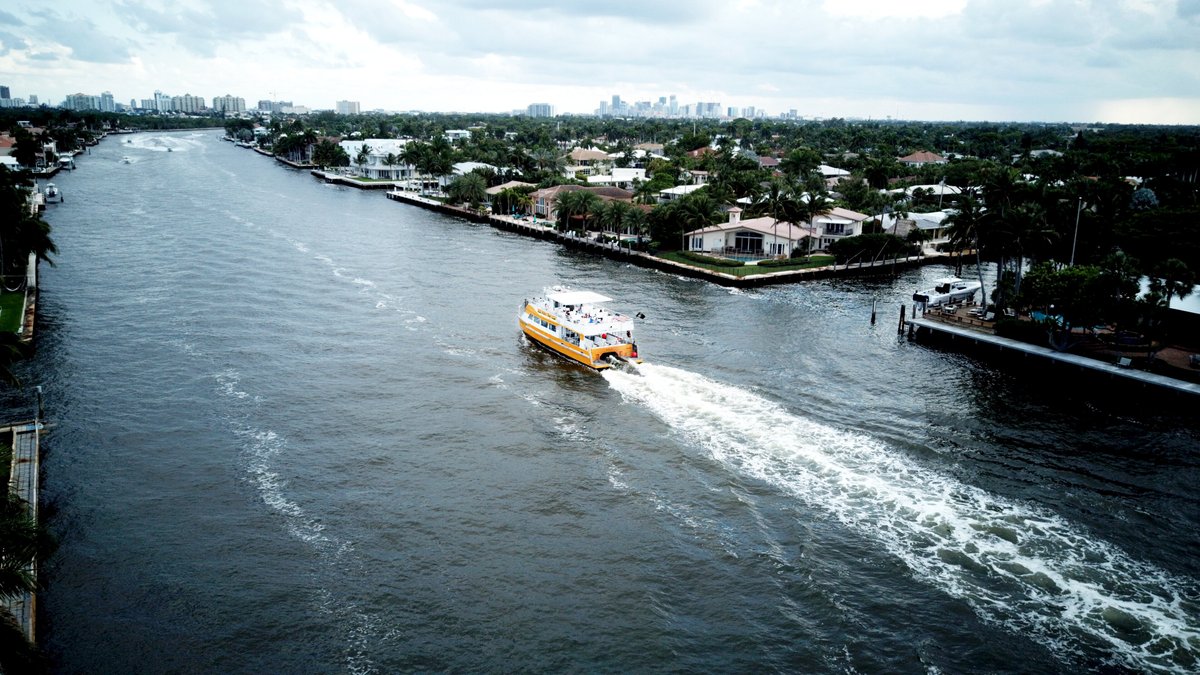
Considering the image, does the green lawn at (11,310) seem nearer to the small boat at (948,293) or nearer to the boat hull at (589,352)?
the boat hull at (589,352)

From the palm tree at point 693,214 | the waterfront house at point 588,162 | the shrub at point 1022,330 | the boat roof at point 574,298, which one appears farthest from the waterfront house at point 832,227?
the waterfront house at point 588,162

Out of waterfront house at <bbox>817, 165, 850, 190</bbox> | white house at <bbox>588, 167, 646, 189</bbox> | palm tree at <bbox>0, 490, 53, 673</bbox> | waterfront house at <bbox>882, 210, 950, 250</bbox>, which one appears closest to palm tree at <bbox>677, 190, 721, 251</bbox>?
waterfront house at <bbox>882, 210, 950, 250</bbox>

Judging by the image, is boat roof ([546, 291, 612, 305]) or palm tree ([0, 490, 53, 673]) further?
boat roof ([546, 291, 612, 305])

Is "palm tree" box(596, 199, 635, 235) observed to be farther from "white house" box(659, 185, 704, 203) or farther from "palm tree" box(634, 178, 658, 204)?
"white house" box(659, 185, 704, 203)

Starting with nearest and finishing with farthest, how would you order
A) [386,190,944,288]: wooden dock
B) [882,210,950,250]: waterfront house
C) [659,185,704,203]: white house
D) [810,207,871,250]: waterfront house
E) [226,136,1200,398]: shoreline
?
[226,136,1200,398]: shoreline, [386,190,944,288]: wooden dock, [810,207,871,250]: waterfront house, [882,210,950,250]: waterfront house, [659,185,704,203]: white house

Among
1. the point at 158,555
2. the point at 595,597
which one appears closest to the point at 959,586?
the point at 595,597

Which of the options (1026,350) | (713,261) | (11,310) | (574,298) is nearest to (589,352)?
(574,298)

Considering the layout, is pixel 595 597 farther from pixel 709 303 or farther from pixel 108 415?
pixel 709 303

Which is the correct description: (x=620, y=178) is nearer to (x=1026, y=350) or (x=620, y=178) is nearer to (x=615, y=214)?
(x=615, y=214)
